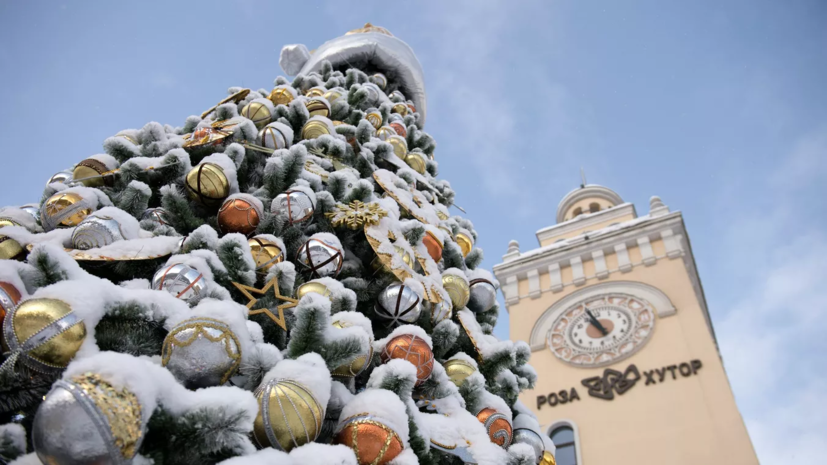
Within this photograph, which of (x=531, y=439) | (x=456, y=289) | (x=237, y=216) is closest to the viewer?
(x=237, y=216)

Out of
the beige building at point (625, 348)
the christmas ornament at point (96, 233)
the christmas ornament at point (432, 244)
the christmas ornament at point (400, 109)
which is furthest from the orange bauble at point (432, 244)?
the beige building at point (625, 348)

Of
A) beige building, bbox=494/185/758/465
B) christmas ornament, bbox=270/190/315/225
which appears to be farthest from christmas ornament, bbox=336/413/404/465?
beige building, bbox=494/185/758/465

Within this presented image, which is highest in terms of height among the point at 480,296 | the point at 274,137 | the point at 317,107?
the point at 317,107

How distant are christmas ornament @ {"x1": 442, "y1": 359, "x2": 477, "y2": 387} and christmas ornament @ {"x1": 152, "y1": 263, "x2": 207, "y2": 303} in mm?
787

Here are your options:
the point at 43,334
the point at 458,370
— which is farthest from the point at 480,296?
the point at 43,334

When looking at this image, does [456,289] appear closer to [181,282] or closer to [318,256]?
[318,256]

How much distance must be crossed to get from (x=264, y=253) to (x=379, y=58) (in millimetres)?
3440

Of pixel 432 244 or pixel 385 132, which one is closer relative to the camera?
pixel 432 244

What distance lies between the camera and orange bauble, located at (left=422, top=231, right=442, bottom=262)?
83.5 inches

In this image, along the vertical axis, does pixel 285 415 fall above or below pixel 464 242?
below

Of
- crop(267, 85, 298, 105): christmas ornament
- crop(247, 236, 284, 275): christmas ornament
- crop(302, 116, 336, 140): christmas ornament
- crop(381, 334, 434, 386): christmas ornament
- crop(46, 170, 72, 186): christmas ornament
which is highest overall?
crop(267, 85, 298, 105): christmas ornament

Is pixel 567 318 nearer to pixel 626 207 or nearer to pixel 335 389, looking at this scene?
pixel 626 207

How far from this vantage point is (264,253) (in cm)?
157

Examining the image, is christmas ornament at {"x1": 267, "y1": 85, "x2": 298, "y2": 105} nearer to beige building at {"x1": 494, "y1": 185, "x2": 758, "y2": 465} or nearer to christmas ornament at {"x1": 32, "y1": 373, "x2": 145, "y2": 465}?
christmas ornament at {"x1": 32, "y1": 373, "x2": 145, "y2": 465}
